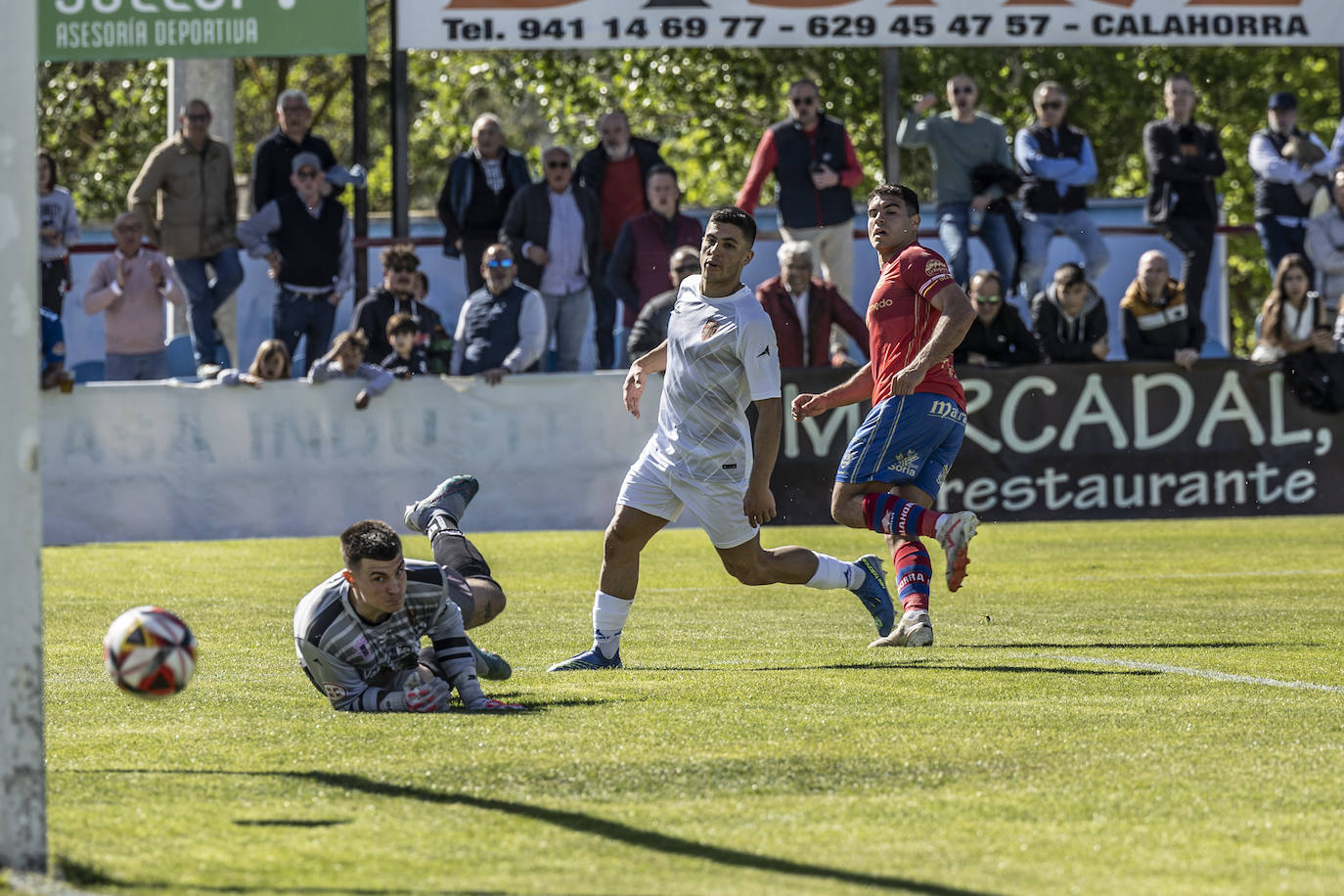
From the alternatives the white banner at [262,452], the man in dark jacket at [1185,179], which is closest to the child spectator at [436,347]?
the white banner at [262,452]

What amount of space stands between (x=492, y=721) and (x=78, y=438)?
9.94 metres

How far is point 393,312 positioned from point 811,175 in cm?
362

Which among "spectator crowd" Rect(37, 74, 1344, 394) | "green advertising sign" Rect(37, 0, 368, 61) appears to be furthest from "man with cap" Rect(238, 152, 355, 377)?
"green advertising sign" Rect(37, 0, 368, 61)

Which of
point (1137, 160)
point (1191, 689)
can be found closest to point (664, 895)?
point (1191, 689)

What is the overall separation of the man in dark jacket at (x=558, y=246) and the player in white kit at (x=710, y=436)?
791 centimetres

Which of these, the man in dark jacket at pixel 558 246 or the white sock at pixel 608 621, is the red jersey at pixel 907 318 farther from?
the man in dark jacket at pixel 558 246

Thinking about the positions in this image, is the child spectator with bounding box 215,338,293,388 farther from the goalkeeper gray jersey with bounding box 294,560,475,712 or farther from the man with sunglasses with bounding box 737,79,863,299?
the goalkeeper gray jersey with bounding box 294,560,475,712

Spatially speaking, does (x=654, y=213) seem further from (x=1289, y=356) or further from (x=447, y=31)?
(x=1289, y=356)

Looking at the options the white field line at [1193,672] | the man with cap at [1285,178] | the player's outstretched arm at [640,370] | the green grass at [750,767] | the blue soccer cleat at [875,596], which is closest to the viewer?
the green grass at [750,767]

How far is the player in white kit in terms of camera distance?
343 inches

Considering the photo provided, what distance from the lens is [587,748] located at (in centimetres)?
655

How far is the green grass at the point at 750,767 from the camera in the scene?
4.89m

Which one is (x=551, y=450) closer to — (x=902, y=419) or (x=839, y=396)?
(x=839, y=396)

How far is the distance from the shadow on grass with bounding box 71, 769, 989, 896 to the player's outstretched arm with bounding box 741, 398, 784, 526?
116 inches
